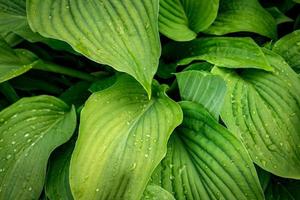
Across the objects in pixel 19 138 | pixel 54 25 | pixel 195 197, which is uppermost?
pixel 54 25

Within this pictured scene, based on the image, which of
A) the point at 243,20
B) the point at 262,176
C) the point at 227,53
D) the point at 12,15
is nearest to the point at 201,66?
the point at 227,53

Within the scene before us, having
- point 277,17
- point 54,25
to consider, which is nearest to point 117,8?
point 54,25

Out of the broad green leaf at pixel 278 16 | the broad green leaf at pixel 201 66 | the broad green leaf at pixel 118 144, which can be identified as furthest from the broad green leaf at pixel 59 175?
the broad green leaf at pixel 278 16

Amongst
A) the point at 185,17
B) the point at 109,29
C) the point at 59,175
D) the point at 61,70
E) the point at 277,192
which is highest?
the point at 109,29

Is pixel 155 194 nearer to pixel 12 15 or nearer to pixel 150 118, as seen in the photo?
pixel 150 118

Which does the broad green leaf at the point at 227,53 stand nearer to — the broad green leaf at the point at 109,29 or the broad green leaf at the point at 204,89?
the broad green leaf at the point at 204,89

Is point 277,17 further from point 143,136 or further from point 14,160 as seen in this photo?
point 14,160

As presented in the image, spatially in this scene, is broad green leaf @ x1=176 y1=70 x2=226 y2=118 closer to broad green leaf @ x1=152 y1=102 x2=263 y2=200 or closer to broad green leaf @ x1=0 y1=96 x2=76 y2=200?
broad green leaf @ x1=152 y1=102 x2=263 y2=200
